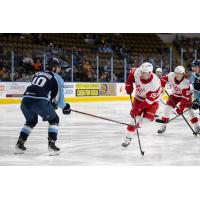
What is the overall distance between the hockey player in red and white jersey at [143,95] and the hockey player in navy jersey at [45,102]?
0.70 meters

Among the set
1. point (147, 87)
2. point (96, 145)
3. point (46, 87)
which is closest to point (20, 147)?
point (46, 87)

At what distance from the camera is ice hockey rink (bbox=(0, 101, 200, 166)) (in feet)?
12.2

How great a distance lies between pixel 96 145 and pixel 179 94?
132cm

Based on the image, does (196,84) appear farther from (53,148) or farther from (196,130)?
(53,148)

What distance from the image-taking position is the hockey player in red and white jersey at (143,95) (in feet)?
13.5

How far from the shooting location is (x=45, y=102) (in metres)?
3.72

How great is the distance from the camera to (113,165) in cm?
366

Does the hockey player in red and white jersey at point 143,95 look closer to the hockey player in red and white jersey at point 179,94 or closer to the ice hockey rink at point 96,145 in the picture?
the ice hockey rink at point 96,145

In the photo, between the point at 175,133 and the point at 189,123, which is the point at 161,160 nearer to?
the point at 175,133

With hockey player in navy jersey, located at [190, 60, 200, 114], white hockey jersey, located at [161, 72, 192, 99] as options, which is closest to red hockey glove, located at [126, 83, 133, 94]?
white hockey jersey, located at [161, 72, 192, 99]

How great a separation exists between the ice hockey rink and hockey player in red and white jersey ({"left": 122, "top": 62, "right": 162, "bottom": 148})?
3.8 inches

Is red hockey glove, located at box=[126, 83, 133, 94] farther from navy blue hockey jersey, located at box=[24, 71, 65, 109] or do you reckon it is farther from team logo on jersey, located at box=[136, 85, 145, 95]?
navy blue hockey jersey, located at box=[24, 71, 65, 109]
